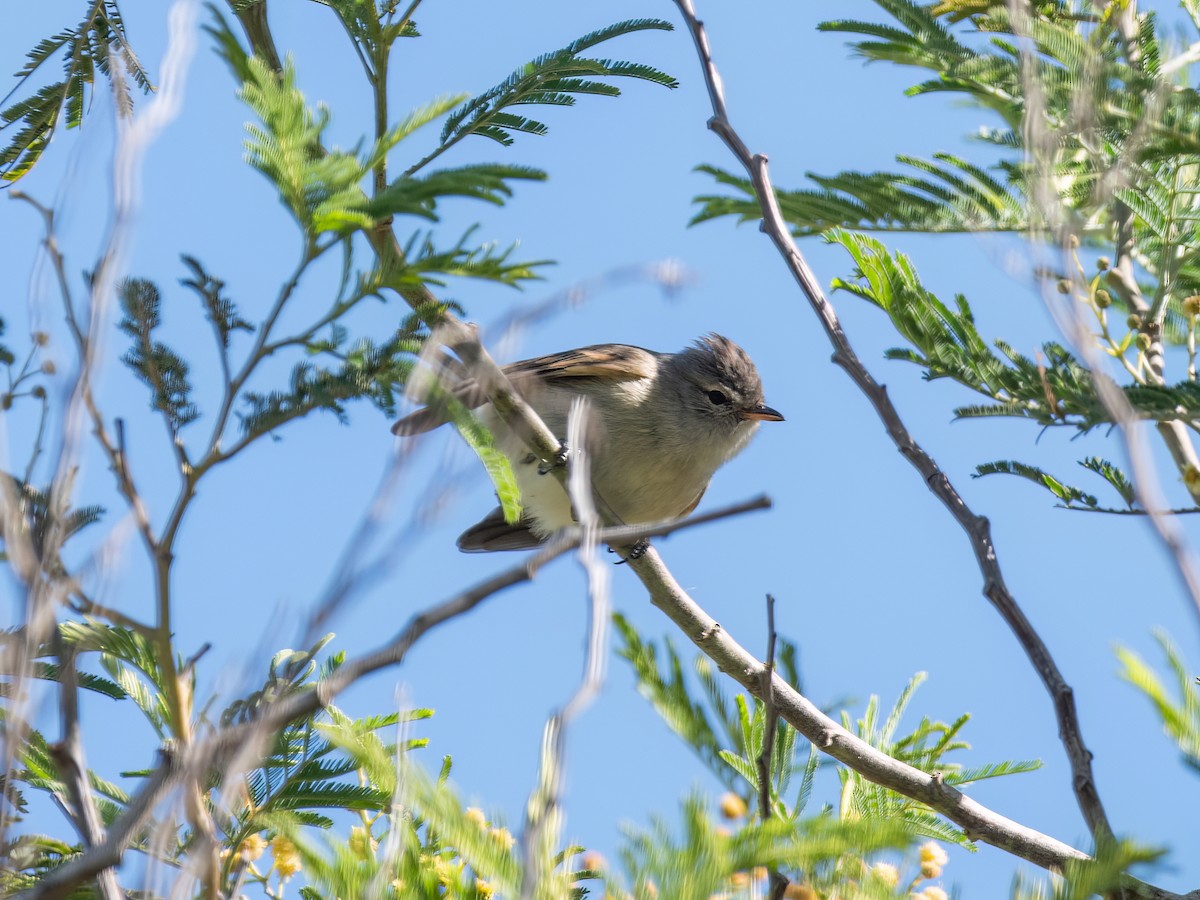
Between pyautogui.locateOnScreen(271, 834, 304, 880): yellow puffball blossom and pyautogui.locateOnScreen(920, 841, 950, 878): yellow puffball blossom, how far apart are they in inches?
54.6

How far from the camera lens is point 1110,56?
302 centimetres

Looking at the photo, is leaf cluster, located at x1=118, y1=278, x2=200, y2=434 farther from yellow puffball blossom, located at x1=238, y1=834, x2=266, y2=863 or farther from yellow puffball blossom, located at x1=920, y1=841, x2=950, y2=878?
yellow puffball blossom, located at x1=920, y1=841, x2=950, y2=878

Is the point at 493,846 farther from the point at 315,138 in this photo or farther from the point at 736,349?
the point at 736,349

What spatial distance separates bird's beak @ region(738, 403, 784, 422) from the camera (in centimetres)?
623

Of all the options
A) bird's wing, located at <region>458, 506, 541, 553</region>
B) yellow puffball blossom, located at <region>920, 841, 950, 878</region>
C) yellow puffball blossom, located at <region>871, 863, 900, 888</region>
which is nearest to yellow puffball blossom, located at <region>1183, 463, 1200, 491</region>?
yellow puffball blossom, located at <region>920, 841, 950, 878</region>

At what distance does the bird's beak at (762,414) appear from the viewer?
6233 mm

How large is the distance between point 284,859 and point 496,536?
3513 millimetres

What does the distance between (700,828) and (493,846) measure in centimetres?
42

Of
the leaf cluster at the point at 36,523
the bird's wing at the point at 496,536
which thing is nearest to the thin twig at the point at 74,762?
the leaf cluster at the point at 36,523

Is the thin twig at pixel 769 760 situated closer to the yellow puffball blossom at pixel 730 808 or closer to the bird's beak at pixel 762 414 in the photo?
the yellow puffball blossom at pixel 730 808

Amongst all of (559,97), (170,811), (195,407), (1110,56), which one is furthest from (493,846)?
(1110,56)

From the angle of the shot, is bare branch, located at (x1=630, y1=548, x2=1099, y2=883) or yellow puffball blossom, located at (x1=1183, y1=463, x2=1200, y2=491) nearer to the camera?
bare branch, located at (x1=630, y1=548, x2=1099, y2=883)

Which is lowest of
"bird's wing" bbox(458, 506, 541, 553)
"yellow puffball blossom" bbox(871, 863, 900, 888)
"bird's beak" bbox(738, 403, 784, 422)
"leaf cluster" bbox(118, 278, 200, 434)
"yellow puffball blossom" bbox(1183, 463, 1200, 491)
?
"yellow puffball blossom" bbox(871, 863, 900, 888)

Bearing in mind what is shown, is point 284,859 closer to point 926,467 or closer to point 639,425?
point 926,467
